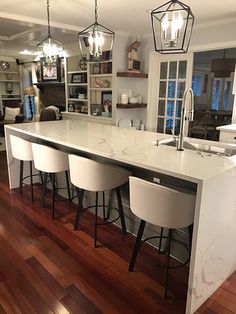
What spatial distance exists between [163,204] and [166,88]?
379 centimetres

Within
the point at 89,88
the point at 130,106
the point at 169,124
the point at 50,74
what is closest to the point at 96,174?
the point at 130,106

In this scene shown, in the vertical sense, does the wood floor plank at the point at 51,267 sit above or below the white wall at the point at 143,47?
below

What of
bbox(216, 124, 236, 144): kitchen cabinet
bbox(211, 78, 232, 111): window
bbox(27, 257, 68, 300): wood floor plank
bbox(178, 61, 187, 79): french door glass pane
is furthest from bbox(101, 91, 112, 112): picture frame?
bbox(211, 78, 232, 111): window

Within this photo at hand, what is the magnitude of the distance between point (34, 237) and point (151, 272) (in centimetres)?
113

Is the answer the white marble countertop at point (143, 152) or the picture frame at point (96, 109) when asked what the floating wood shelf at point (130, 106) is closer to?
the picture frame at point (96, 109)

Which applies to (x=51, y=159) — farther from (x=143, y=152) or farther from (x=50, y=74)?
(x=50, y=74)

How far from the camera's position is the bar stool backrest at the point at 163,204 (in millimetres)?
1553

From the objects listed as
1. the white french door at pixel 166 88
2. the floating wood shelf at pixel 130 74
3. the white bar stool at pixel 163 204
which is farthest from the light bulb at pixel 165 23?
the floating wood shelf at pixel 130 74

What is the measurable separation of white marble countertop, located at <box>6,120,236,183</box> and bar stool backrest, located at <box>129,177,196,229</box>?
11cm

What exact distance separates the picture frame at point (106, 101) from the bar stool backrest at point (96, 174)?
3279 mm

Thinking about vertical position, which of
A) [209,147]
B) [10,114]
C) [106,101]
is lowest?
[10,114]

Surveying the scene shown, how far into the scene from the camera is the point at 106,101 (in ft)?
17.8

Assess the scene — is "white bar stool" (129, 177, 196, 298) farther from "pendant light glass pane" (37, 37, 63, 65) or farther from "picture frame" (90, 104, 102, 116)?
"picture frame" (90, 104, 102, 116)

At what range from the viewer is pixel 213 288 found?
5.98ft
